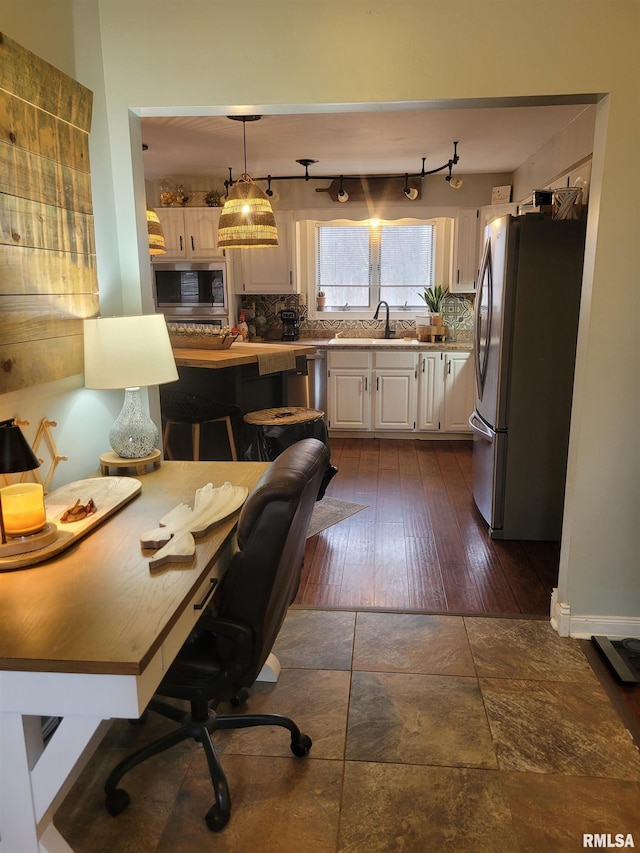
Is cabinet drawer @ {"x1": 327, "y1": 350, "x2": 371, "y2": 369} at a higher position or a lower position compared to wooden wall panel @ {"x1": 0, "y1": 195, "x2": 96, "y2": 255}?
lower

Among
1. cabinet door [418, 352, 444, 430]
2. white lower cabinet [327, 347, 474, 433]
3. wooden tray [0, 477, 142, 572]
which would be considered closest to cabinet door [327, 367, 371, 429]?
white lower cabinet [327, 347, 474, 433]

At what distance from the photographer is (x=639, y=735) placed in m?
1.99

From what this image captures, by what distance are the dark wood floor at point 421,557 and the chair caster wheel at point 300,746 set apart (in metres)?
0.90

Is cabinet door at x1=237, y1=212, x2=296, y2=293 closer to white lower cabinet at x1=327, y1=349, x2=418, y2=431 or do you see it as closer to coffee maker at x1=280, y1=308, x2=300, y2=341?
coffee maker at x1=280, y1=308, x2=300, y2=341

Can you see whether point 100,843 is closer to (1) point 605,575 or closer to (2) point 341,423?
(1) point 605,575

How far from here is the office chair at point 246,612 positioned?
4.75 ft

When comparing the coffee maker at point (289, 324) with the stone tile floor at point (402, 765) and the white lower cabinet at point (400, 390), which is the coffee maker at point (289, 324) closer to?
the white lower cabinet at point (400, 390)

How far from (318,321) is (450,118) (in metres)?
2.74

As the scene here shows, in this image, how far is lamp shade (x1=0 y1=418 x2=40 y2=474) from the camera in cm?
138

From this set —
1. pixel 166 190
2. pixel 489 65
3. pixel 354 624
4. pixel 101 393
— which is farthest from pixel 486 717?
pixel 166 190

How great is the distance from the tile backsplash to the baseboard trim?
3.78m

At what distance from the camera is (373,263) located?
→ 19.8 ft

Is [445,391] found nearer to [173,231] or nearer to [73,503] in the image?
[173,231]

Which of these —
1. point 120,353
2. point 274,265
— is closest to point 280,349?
point 274,265
